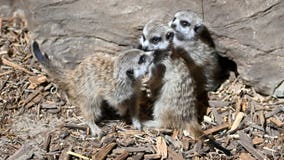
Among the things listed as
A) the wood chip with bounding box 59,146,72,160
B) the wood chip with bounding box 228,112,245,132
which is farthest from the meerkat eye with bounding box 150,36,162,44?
the wood chip with bounding box 59,146,72,160

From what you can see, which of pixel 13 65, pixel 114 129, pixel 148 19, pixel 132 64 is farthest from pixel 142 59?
pixel 13 65

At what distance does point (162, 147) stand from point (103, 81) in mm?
612

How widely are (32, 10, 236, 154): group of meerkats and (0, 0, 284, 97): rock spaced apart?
13cm

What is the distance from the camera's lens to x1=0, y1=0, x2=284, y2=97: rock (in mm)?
4078

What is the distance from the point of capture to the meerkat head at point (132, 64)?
3881mm

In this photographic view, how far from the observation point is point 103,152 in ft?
12.8

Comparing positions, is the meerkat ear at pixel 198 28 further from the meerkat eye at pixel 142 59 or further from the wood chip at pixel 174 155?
the wood chip at pixel 174 155

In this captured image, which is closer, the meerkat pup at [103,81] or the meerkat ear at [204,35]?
the meerkat pup at [103,81]

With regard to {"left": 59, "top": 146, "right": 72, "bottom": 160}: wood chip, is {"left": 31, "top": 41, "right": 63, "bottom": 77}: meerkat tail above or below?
above

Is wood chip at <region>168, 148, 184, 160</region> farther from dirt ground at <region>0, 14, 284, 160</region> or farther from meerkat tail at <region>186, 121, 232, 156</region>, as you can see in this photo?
meerkat tail at <region>186, 121, 232, 156</region>

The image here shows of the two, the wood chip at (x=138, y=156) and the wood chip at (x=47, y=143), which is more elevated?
the wood chip at (x=47, y=143)

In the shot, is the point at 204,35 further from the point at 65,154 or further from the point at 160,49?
the point at 65,154

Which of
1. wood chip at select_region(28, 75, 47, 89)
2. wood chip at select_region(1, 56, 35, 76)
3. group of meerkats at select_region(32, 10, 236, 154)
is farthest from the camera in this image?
wood chip at select_region(1, 56, 35, 76)

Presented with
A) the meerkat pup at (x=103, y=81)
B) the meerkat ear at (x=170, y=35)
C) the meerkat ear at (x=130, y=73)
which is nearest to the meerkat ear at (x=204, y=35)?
the meerkat ear at (x=170, y=35)
